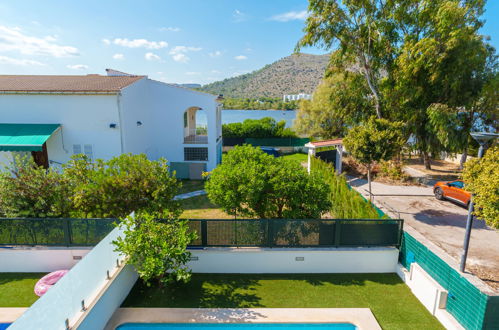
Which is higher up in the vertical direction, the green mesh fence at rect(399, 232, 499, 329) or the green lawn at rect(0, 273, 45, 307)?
the green mesh fence at rect(399, 232, 499, 329)

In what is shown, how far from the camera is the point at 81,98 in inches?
690

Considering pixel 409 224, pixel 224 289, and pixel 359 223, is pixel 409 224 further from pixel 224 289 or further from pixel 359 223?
pixel 224 289

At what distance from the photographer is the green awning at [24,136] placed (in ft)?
52.3

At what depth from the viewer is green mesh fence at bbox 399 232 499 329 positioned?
6.74 metres

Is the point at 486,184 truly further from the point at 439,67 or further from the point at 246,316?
the point at 439,67

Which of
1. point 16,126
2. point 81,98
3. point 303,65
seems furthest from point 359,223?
point 303,65

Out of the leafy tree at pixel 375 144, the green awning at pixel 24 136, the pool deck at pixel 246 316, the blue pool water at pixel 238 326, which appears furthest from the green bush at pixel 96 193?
the leafy tree at pixel 375 144

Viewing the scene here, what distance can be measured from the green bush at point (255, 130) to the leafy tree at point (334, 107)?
201 inches

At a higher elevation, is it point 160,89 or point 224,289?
point 160,89

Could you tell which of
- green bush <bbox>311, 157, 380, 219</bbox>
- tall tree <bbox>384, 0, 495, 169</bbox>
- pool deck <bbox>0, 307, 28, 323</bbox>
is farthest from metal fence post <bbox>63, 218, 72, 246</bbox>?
tall tree <bbox>384, 0, 495, 169</bbox>

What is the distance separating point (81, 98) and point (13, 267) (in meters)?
10.9

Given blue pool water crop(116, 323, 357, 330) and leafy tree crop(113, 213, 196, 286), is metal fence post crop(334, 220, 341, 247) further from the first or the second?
leafy tree crop(113, 213, 196, 286)

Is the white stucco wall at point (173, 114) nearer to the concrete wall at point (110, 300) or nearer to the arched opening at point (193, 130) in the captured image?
the arched opening at point (193, 130)

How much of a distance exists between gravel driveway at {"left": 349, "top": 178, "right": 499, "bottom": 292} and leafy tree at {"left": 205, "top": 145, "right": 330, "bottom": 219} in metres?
5.10
